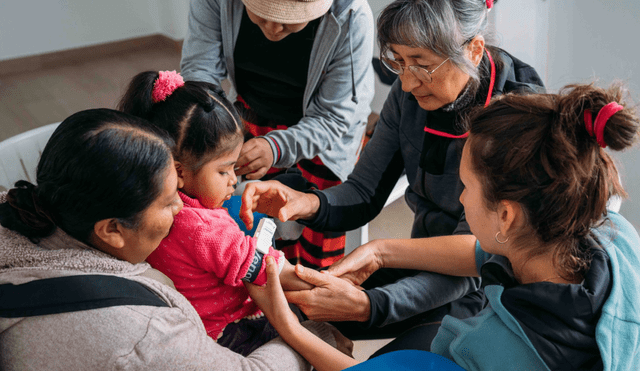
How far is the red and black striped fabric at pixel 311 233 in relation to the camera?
205 centimetres

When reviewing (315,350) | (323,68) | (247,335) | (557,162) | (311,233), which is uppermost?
(557,162)

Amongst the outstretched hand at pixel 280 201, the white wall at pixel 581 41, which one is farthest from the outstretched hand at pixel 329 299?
the white wall at pixel 581 41

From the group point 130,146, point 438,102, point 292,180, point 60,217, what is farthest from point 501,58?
point 60,217

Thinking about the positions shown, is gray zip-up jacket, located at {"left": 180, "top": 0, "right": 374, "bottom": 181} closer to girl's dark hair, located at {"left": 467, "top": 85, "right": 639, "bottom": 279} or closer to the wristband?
the wristband

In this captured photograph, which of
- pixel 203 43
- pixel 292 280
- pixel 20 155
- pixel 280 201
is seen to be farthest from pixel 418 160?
pixel 20 155

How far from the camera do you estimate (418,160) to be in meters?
1.58

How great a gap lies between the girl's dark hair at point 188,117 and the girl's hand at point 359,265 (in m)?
0.43

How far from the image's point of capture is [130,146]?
923 millimetres

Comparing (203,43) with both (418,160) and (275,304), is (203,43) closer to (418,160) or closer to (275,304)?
(418,160)

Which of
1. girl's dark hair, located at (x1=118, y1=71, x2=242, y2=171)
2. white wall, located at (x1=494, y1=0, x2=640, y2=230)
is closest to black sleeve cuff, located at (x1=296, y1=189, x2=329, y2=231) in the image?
girl's dark hair, located at (x1=118, y1=71, x2=242, y2=171)

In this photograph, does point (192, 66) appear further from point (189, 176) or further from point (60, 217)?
point (60, 217)

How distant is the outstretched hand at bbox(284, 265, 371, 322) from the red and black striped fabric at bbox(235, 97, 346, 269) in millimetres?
722

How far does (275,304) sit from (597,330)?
2.12ft

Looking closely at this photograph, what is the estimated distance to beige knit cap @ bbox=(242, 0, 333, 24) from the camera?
1533 mm
